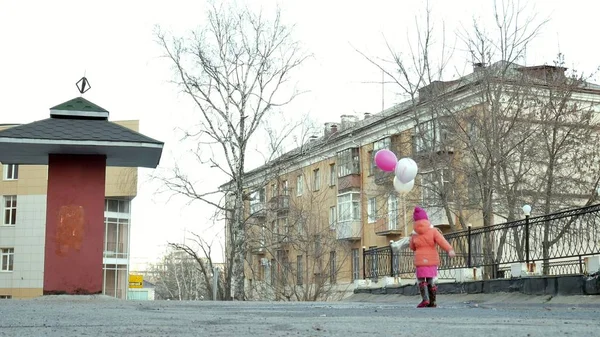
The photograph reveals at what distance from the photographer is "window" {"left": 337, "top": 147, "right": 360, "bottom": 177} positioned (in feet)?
170

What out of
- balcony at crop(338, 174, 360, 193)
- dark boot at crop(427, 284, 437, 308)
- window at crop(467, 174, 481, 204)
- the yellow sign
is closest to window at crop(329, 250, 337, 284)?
window at crop(467, 174, 481, 204)

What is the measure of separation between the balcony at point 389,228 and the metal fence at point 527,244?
23.0m

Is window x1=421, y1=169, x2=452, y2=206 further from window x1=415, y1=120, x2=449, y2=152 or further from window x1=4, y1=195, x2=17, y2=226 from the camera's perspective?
window x1=4, y1=195, x2=17, y2=226

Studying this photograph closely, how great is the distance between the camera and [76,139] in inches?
715

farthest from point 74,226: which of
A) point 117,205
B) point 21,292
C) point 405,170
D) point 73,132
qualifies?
point 117,205

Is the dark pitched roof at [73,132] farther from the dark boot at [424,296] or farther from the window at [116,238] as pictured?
the window at [116,238]

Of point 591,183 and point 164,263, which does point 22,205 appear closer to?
point 164,263

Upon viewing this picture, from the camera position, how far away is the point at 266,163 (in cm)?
3472

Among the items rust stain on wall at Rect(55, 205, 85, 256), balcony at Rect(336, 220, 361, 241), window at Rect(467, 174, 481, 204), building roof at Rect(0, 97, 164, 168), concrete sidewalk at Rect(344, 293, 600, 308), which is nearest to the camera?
concrete sidewalk at Rect(344, 293, 600, 308)

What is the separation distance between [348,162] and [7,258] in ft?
83.3

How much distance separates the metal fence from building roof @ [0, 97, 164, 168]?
26.1 ft

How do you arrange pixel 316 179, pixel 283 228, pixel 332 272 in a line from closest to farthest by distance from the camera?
pixel 332 272, pixel 283 228, pixel 316 179

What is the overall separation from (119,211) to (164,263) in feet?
113

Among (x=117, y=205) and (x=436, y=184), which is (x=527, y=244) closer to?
(x=436, y=184)
